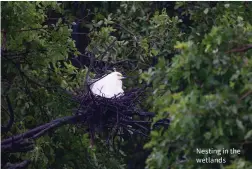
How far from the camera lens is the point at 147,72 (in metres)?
4.00

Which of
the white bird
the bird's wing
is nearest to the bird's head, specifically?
the white bird

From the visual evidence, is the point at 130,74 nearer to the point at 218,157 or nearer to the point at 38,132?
the point at 38,132

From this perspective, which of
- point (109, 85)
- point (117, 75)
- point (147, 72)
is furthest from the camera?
point (117, 75)

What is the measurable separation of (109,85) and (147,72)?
5.65 feet

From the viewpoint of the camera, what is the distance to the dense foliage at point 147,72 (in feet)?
11.9

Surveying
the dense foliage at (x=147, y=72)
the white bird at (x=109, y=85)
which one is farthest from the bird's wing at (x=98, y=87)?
the dense foliage at (x=147, y=72)

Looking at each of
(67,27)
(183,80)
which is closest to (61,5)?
(67,27)

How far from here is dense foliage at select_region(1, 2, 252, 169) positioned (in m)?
3.62

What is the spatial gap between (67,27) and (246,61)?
7.96 ft

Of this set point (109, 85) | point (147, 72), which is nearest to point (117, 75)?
point (109, 85)

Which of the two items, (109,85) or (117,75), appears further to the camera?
(117,75)

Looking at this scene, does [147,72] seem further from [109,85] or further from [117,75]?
[117,75]

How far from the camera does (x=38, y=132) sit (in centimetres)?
511

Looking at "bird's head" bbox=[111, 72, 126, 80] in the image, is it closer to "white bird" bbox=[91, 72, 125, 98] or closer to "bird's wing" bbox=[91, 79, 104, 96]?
"white bird" bbox=[91, 72, 125, 98]
